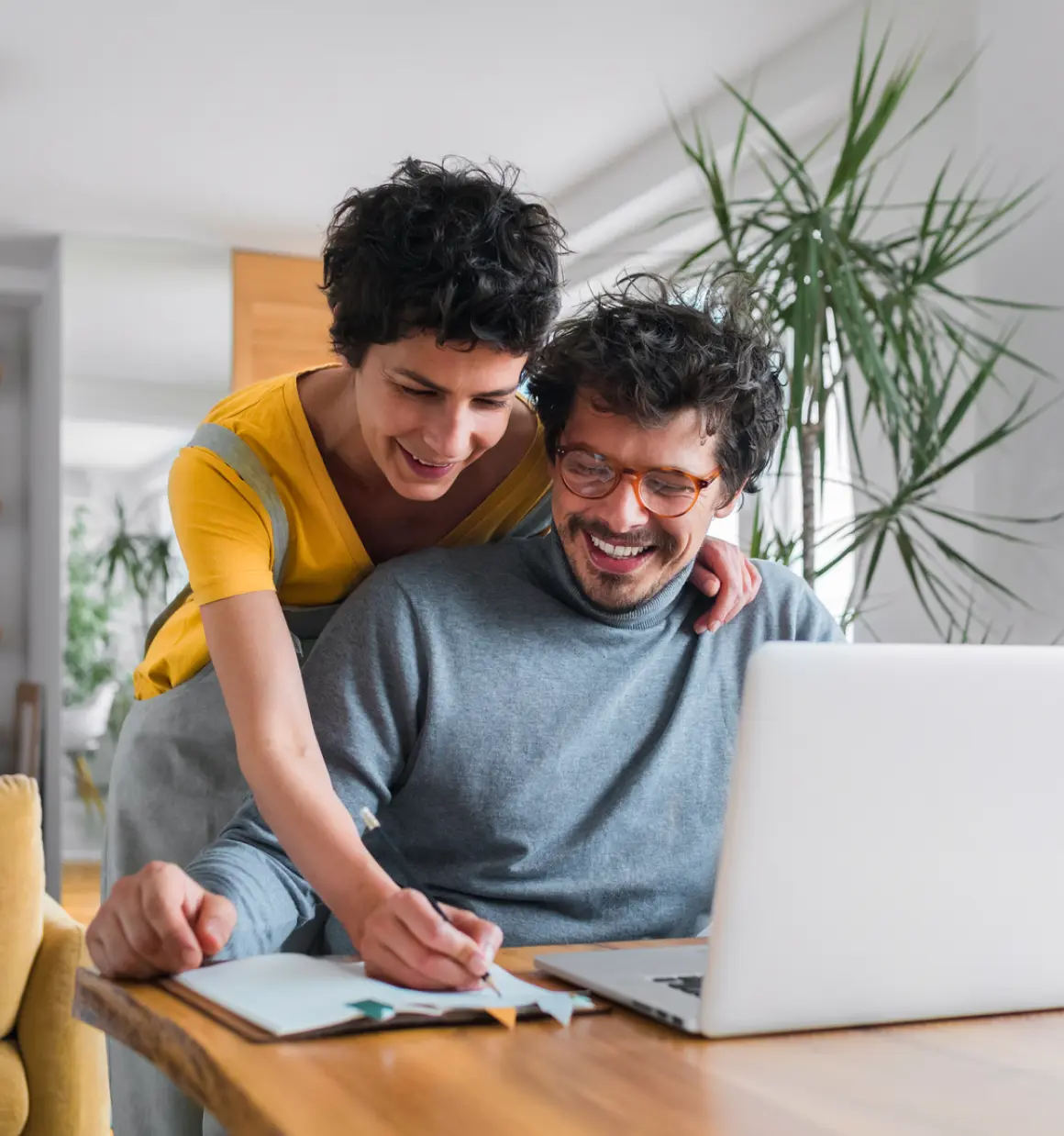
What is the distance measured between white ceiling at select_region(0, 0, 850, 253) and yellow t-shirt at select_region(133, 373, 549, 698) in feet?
8.07

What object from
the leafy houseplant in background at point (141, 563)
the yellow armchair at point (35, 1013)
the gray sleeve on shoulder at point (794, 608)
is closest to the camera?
the gray sleeve on shoulder at point (794, 608)

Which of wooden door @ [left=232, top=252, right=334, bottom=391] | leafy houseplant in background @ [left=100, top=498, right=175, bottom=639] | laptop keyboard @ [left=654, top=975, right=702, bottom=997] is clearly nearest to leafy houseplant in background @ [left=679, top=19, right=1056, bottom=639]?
laptop keyboard @ [left=654, top=975, right=702, bottom=997]

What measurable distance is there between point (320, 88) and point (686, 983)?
3760mm

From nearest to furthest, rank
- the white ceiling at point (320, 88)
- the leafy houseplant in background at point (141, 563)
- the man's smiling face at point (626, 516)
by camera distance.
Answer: the man's smiling face at point (626, 516), the white ceiling at point (320, 88), the leafy houseplant in background at point (141, 563)

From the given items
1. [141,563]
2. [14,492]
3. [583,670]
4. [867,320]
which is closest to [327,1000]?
[583,670]

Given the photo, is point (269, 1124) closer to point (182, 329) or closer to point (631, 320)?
point (631, 320)

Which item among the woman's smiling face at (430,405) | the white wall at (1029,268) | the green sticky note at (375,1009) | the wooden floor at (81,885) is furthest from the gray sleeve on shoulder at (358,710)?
the wooden floor at (81,885)

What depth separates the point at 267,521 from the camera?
151 cm

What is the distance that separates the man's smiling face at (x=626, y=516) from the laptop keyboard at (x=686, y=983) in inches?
23.1

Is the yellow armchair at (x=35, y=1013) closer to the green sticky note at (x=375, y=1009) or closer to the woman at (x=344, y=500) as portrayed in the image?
the woman at (x=344, y=500)

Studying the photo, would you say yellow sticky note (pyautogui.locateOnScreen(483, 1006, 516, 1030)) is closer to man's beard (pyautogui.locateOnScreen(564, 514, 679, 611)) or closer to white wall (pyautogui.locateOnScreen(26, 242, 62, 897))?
man's beard (pyautogui.locateOnScreen(564, 514, 679, 611))

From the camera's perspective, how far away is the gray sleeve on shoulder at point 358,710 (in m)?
1.30

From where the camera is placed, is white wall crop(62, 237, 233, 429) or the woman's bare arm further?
white wall crop(62, 237, 233, 429)

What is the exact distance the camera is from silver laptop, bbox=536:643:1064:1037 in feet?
2.86
